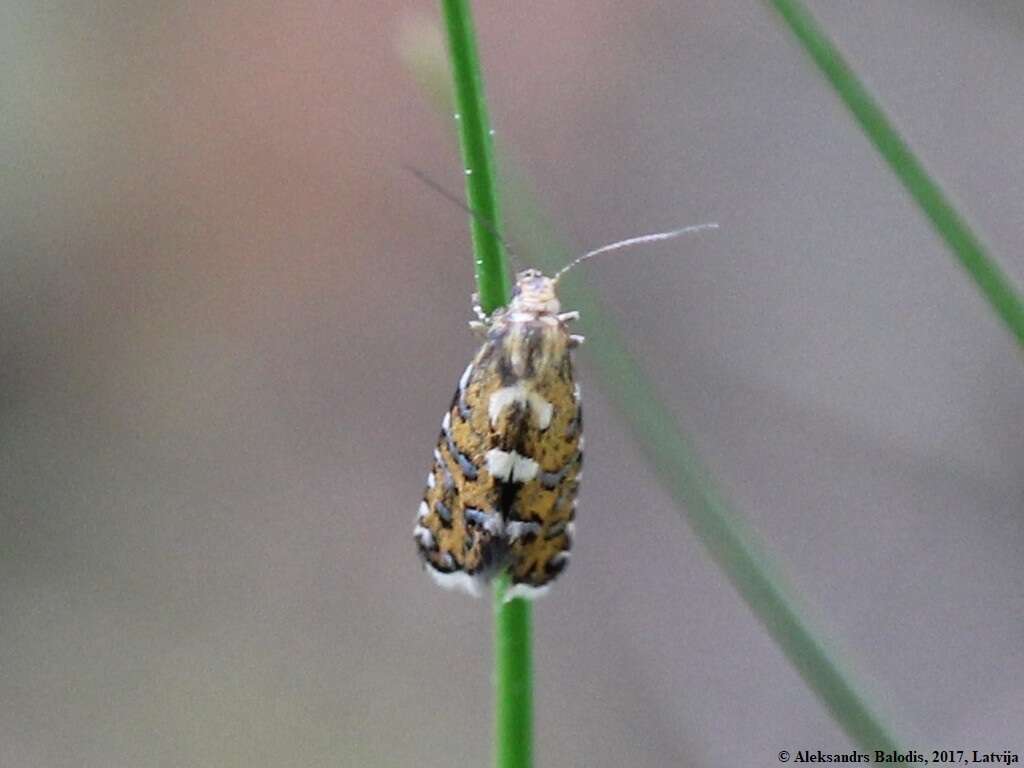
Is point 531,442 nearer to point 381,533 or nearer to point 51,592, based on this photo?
point 381,533

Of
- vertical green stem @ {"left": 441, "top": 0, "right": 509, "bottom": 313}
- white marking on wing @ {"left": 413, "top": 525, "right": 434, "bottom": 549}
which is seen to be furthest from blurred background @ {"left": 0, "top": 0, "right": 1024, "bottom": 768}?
vertical green stem @ {"left": 441, "top": 0, "right": 509, "bottom": 313}

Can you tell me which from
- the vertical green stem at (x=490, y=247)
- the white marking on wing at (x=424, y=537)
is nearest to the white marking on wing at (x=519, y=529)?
the white marking on wing at (x=424, y=537)

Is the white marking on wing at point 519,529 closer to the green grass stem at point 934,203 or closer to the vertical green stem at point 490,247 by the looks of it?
the vertical green stem at point 490,247

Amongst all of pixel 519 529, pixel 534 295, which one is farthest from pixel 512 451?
pixel 534 295

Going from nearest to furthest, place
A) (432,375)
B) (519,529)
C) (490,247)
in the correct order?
(490,247) < (519,529) < (432,375)

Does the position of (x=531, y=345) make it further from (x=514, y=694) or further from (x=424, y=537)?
(x=514, y=694)

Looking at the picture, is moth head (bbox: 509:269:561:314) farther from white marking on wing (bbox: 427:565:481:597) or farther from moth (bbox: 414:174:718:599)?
white marking on wing (bbox: 427:565:481:597)

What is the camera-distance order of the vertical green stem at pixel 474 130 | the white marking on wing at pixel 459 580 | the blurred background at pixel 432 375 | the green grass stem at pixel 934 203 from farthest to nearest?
the blurred background at pixel 432 375 → the white marking on wing at pixel 459 580 → the green grass stem at pixel 934 203 → the vertical green stem at pixel 474 130
